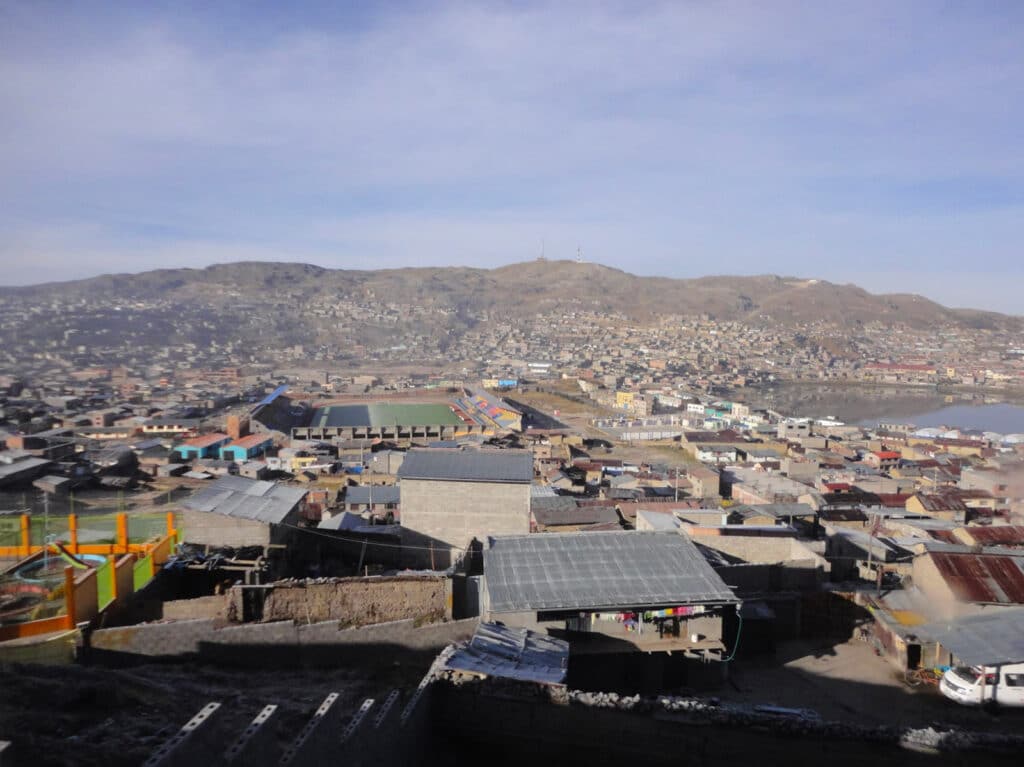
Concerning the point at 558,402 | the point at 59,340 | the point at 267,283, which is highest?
the point at 267,283

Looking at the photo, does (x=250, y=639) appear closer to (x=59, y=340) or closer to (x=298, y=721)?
(x=298, y=721)

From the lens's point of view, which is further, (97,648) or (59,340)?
(59,340)

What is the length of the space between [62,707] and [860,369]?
46906 millimetres

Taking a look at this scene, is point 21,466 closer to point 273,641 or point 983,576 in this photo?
point 273,641

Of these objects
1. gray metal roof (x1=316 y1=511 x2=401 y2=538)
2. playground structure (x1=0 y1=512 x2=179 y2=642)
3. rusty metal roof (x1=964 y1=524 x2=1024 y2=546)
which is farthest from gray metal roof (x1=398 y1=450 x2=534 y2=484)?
rusty metal roof (x1=964 y1=524 x2=1024 y2=546)

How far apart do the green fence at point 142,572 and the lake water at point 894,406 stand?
2516 cm

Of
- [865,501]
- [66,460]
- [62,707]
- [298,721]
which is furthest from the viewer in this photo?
[66,460]

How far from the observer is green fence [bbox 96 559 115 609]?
3914mm

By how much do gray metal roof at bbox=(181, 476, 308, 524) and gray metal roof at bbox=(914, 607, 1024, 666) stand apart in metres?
4.31

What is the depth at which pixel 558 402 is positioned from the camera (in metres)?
27.6

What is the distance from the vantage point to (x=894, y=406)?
31234mm

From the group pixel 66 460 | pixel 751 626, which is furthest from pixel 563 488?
pixel 66 460

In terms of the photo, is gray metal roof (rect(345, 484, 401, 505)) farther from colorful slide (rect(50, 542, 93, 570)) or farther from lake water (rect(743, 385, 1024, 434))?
lake water (rect(743, 385, 1024, 434))

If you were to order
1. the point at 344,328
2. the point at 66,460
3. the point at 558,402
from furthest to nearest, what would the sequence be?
the point at 344,328 → the point at 558,402 → the point at 66,460
